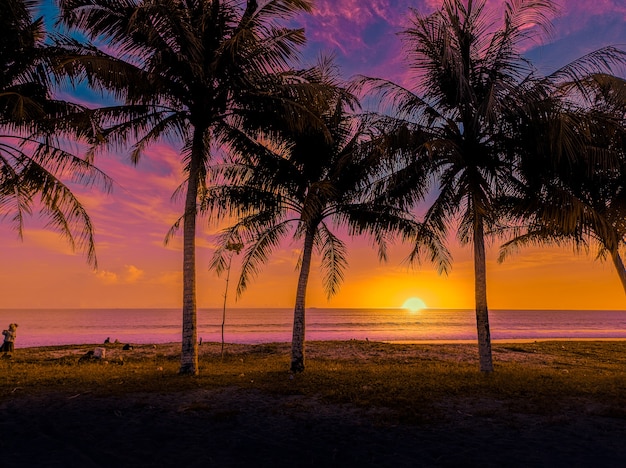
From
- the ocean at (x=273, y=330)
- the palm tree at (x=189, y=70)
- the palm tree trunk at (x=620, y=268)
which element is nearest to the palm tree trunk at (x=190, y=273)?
the palm tree at (x=189, y=70)

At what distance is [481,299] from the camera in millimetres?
12961

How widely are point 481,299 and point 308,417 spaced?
7.46m

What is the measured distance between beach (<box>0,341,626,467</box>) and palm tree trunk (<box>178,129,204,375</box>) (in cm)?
63

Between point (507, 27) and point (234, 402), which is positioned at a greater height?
point (507, 27)

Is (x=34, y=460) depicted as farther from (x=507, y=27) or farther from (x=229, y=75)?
(x=507, y=27)

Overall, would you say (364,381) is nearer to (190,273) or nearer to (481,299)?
(481,299)

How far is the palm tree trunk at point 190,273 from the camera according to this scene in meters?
12.0

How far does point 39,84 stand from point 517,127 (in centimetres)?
1367

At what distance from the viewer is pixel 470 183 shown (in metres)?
12.8

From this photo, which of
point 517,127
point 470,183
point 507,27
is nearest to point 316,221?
point 470,183

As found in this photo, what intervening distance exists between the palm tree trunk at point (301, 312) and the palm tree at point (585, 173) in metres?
6.70

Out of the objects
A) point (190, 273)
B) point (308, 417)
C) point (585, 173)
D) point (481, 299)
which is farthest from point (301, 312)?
point (585, 173)

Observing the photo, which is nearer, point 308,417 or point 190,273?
point 308,417

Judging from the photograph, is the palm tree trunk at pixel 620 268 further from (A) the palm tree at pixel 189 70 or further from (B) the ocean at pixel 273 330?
(B) the ocean at pixel 273 330
